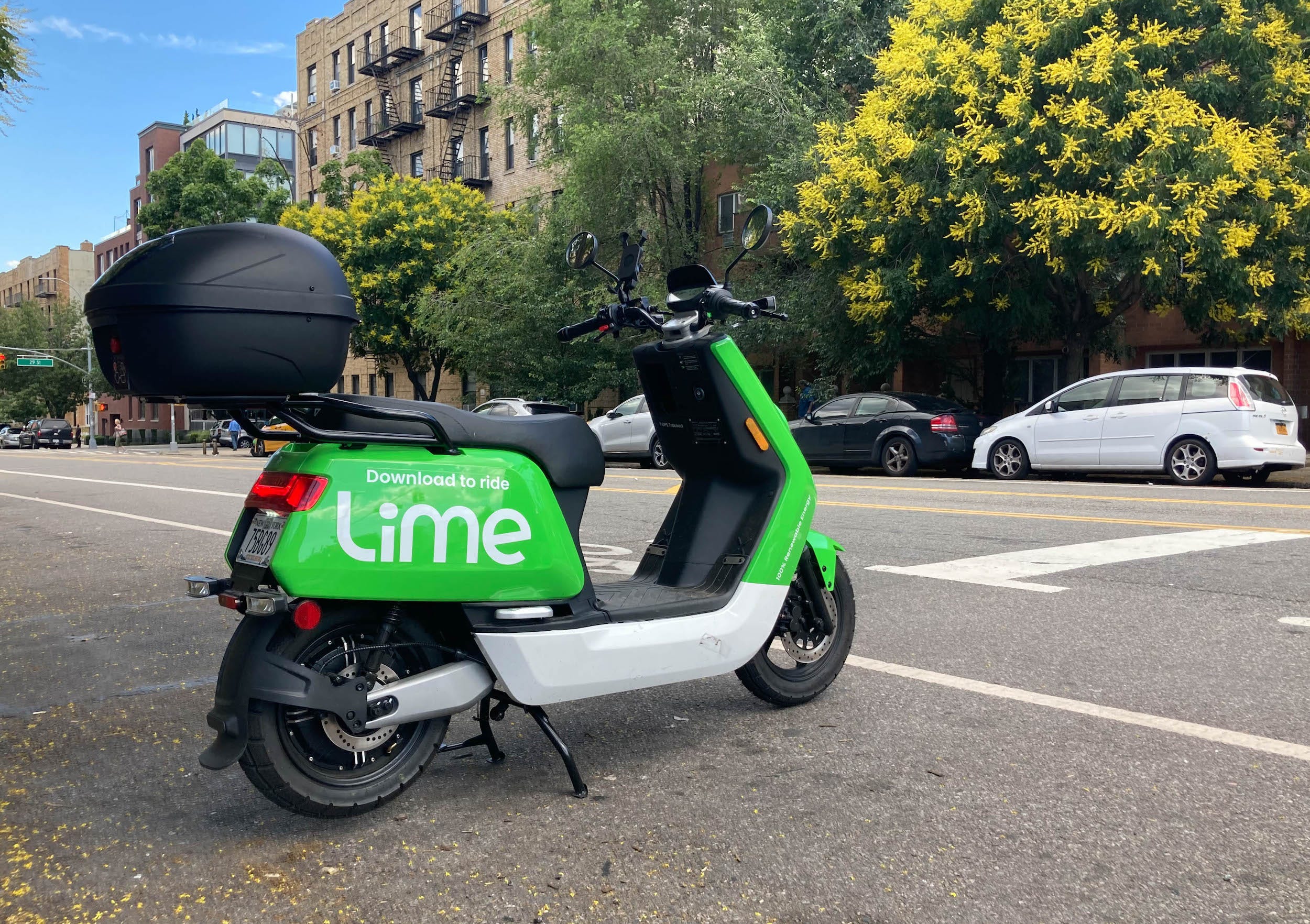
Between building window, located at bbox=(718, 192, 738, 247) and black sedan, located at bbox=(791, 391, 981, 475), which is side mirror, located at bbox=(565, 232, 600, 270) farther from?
building window, located at bbox=(718, 192, 738, 247)

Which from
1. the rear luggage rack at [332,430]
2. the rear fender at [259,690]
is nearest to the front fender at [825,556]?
the rear luggage rack at [332,430]

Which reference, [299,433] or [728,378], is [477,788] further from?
[728,378]

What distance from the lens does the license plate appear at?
3105 mm

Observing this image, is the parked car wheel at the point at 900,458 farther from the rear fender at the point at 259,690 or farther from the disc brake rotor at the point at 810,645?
the rear fender at the point at 259,690

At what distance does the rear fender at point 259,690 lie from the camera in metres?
3.02

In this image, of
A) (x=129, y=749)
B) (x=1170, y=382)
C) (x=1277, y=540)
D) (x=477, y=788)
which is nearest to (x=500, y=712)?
(x=477, y=788)

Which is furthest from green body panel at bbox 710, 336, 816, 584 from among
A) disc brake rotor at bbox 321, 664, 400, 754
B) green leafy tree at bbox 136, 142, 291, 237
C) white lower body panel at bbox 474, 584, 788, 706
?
green leafy tree at bbox 136, 142, 291, 237

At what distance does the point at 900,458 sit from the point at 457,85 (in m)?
33.4

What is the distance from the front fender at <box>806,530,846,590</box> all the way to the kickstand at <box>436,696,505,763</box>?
1.34m

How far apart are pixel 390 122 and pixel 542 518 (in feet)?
163

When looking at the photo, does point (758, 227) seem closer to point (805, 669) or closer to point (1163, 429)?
point (805, 669)

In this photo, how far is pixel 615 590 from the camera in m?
4.03

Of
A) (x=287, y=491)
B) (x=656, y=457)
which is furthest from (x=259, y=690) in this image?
(x=656, y=457)

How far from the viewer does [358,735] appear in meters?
→ 3.18
